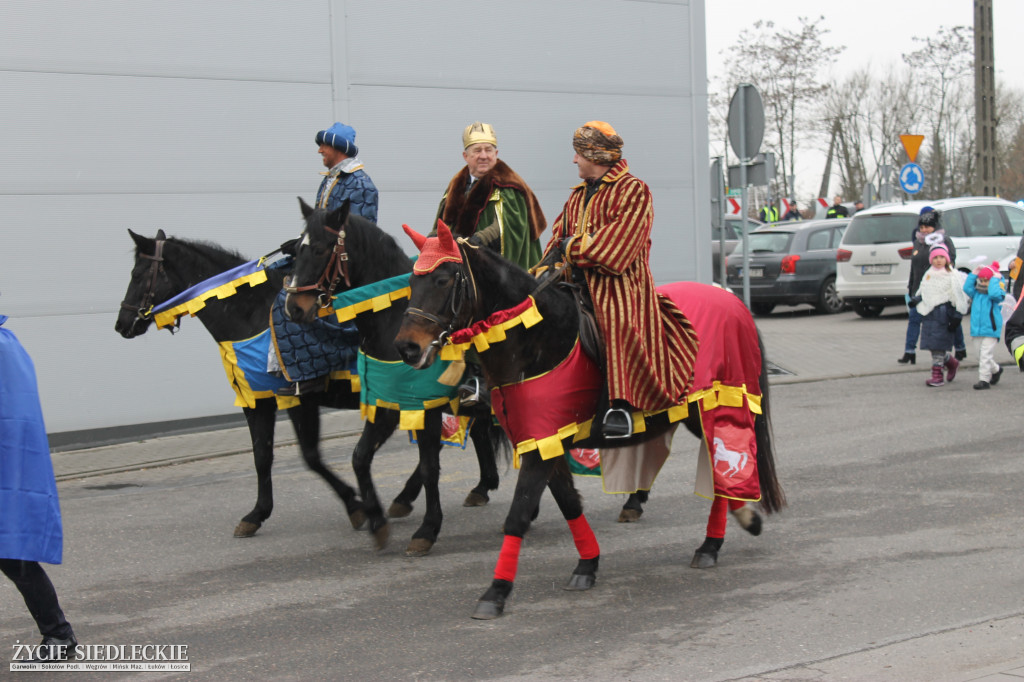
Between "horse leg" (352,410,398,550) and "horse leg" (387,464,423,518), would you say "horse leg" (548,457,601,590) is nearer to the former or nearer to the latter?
"horse leg" (352,410,398,550)

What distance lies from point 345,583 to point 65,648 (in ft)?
5.08

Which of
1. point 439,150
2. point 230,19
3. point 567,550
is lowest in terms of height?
point 567,550

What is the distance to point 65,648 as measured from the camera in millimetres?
4730

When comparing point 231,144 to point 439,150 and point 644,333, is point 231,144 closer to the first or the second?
point 439,150

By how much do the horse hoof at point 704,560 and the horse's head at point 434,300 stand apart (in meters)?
1.91

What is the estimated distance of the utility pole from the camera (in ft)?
86.9

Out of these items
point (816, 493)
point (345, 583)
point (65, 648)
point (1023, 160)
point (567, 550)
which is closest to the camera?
point (65, 648)

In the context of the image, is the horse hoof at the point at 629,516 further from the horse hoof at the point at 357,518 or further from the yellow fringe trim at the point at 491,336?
the yellow fringe trim at the point at 491,336

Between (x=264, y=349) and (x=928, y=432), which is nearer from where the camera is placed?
(x=264, y=349)

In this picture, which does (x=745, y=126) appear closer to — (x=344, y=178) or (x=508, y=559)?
(x=344, y=178)

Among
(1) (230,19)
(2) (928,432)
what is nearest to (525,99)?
(1) (230,19)

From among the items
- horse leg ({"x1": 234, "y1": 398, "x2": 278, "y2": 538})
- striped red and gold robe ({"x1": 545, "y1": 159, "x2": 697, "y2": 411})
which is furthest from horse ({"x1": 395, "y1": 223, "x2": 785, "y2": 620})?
horse leg ({"x1": 234, "y1": 398, "x2": 278, "y2": 538})

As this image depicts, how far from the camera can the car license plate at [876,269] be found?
60.9 ft

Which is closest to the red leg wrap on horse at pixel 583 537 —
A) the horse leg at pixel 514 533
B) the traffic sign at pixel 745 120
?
the horse leg at pixel 514 533
